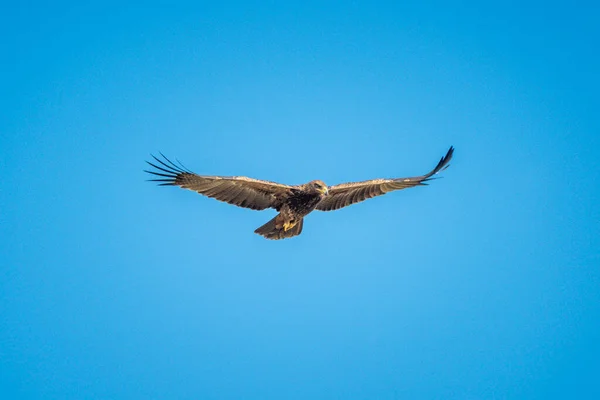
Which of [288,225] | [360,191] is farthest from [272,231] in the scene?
[360,191]

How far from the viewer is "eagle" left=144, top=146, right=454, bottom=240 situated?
14.1 m

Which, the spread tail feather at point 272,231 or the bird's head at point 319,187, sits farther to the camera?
the spread tail feather at point 272,231

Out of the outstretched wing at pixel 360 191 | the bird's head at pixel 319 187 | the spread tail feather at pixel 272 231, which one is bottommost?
the spread tail feather at pixel 272 231

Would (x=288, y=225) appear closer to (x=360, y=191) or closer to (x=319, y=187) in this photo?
(x=319, y=187)

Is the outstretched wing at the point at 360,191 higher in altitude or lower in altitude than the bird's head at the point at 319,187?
higher

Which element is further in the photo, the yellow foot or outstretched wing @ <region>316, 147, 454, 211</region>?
outstretched wing @ <region>316, 147, 454, 211</region>

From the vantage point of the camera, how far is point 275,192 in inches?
587

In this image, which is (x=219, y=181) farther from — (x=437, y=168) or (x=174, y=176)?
(x=437, y=168)

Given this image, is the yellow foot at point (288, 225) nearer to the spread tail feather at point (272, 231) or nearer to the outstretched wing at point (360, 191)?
the spread tail feather at point (272, 231)

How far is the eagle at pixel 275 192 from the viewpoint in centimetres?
1412

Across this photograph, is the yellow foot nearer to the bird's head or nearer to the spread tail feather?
the spread tail feather

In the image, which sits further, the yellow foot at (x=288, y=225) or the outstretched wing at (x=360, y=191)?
the outstretched wing at (x=360, y=191)

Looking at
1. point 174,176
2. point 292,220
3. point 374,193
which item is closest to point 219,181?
point 174,176

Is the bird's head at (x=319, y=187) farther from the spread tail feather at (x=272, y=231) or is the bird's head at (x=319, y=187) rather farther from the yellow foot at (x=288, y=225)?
the spread tail feather at (x=272, y=231)
